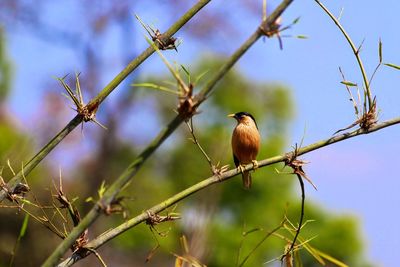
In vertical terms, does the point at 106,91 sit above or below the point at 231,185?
below

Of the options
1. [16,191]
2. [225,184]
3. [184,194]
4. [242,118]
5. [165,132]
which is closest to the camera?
[165,132]

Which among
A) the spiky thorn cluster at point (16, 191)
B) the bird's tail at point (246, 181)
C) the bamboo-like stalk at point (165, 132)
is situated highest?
the bird's tail at point (246, 181)

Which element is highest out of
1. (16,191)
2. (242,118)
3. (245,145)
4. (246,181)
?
(242,118)

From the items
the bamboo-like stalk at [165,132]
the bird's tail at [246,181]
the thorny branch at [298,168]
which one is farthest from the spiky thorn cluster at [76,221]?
the bird's tail at [246,181]

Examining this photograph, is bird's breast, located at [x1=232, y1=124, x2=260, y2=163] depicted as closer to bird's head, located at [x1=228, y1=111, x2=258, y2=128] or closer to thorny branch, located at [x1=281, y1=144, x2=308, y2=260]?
bird's head, located at [x1=228, y1=111, x2=258, y2=128]

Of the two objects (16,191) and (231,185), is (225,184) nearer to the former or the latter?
(231,185)

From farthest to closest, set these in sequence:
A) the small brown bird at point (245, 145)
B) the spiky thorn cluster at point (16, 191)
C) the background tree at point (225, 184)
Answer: the background tree at point (225, 184) < the small brown bird at point (245, 145) < the spiky thorn cluster at point (16, 191)

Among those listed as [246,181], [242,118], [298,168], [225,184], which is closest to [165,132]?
[298,168]

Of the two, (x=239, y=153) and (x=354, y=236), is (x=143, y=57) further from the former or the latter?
(x=354, y=236)

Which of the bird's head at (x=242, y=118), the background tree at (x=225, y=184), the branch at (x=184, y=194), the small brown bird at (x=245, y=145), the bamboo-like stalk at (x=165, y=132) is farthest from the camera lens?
the background tree at (x=225, y=184)

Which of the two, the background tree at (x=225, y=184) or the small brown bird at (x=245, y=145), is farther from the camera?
the background tree at (x=225, y=184)

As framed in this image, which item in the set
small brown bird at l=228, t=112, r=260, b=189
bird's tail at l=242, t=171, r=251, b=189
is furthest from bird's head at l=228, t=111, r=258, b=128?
bird's tail at l=242, t=171, r=251, b=189

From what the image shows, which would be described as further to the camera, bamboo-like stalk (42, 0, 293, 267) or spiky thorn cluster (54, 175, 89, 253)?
spiky thorn cluster (54, 175, 89, 253)

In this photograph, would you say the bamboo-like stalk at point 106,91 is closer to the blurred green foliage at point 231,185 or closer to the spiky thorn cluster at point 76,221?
the spiky thorn cluster at point 76,221
